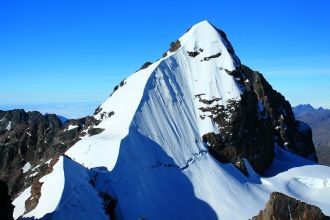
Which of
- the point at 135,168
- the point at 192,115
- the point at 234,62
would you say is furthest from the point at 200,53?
the point at 135,168

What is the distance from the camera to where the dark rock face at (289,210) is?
40.4 metres

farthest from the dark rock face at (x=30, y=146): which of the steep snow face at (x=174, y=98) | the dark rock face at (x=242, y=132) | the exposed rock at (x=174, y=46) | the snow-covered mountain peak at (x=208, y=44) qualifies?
the snow-covered mountain peak at (x=208, y=44)

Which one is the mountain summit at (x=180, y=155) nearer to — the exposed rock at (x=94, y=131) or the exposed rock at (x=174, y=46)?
the exposed rock at (x=94, y=131)

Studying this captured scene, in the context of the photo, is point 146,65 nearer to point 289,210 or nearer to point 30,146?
point 30,146

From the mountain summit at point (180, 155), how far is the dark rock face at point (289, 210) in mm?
17061

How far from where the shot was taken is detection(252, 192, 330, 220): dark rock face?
40438 mm

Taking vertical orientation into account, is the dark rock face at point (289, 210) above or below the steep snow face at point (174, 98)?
below

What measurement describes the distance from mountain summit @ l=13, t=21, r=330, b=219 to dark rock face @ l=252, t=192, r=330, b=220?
17061 millimetres

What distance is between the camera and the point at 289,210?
4069cm

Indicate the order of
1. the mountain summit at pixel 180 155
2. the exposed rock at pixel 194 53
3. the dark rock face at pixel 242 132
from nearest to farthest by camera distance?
the mountain summit at pixel 180 155, the dark rock face at pixel 242 132, the exposed rock at pixel 194 53

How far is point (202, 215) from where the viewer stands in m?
63.7

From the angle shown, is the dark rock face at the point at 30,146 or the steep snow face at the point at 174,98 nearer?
the steep snow face at the point at 174,98

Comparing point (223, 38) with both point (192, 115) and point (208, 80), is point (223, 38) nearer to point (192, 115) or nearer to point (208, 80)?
point (208, 80)

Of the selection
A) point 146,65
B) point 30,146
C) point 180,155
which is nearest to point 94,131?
point 180,155
